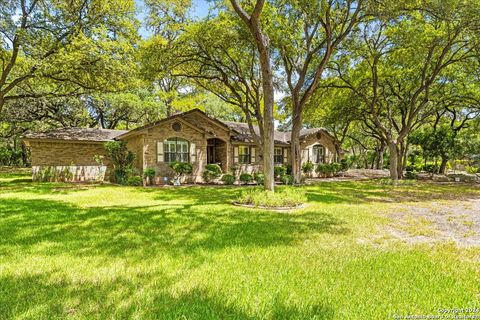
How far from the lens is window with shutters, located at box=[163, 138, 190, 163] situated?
689 inches

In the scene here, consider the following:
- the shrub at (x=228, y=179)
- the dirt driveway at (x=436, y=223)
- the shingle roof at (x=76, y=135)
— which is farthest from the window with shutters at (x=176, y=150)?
the dirt driveway at (x=436, y=223)

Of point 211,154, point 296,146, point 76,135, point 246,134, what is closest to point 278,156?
point 246,134

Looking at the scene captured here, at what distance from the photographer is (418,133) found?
78.5 feet

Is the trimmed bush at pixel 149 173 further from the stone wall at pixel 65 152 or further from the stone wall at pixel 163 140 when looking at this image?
the stone wall at pixel 65 152

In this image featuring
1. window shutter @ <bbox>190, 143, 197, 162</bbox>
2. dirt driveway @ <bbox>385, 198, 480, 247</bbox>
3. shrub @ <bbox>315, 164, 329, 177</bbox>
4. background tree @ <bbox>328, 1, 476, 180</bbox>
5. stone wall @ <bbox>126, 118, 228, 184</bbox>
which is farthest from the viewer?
shrub @ <bbox>315, 164, 329, 177</bbox>

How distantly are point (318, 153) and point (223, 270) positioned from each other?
23.5 m

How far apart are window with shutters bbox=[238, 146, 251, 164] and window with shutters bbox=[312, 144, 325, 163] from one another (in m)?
6.87

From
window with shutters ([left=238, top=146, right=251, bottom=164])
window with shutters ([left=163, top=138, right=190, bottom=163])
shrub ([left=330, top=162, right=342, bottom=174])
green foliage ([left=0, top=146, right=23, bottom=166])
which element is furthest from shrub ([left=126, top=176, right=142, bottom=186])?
green foliage ([left=0, top=146, right=23, bottom=166])

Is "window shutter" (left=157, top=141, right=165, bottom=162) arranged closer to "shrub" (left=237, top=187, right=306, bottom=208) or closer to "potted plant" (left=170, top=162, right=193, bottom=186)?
"potted plant" (left=170, top=162, right=193, bottom=186)

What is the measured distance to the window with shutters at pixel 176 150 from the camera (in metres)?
17.5

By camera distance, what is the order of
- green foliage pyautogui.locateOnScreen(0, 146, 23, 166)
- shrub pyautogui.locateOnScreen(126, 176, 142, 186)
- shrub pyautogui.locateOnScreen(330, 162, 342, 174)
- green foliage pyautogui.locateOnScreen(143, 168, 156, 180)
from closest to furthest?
shrub pyautogui.locateOnScreen(126, 176, 142, 186) < green foliage pyautogui.locateOnScreen(143, 168, 156, 180) < shrub pyautogui.locateOnScreen(330, 162, 342, 174) < green foliage pyautogui.locateOnScreen(0, 146, 23, 166)

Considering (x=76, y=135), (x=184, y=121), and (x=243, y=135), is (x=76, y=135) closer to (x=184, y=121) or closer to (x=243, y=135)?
(x=184, y=121)

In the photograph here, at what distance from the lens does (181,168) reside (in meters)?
17.2

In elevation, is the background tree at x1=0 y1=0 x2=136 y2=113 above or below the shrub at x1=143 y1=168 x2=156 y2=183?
above
